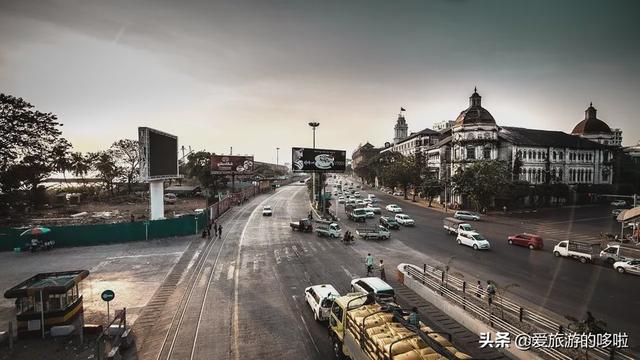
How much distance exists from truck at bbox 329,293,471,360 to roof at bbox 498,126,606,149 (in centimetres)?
6657

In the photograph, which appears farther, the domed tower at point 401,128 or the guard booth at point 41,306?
the domed tower at point 401,128

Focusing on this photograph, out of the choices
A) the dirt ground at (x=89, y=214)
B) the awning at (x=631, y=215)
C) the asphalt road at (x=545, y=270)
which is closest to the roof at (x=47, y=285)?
the asphalt road at (x=545, y=270)

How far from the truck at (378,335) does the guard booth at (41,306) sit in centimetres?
1230

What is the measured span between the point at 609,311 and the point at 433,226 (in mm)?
28321

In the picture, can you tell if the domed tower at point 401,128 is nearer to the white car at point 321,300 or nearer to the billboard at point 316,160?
the billboard at point 316,160

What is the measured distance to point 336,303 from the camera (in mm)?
12852

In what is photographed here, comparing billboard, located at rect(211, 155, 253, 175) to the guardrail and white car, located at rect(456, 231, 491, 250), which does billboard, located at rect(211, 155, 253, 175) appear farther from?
the guardrail

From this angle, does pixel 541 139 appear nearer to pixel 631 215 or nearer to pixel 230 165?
pixel 631 215

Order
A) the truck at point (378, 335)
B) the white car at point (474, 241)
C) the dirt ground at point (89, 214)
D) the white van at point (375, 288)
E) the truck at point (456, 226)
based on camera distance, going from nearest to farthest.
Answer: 1. the truck at point (378, 335)
2. the white van at point (375, 288)
3. the white car at point (474, 241)
4. the truck at point (456, 226)
5. the dirt ground at point (89, 214)

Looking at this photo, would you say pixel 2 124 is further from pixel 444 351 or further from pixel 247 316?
pixel 444 351

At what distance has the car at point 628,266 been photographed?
929 inches

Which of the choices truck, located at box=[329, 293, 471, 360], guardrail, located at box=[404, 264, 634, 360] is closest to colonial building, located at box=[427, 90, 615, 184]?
guardrail, located at box=[404, 264, 634, 360]

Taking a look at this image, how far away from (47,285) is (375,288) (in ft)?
50.7

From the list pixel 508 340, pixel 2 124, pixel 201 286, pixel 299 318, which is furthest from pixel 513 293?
pixel 2 124
